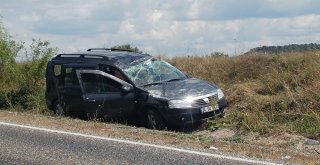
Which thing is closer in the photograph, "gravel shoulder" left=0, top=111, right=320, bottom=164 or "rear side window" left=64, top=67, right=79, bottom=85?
"gravel shoulder" left=0, top=111, right=320, bottom=164

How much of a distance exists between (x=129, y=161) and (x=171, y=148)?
3.56ft

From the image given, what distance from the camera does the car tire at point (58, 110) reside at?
543 inches

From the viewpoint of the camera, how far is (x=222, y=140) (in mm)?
9852

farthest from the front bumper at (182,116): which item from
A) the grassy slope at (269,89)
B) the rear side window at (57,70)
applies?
the rear side window at (57,70)

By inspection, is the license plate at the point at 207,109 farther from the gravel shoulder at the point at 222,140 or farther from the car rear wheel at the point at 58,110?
the car rear wheel at the point at 58,110

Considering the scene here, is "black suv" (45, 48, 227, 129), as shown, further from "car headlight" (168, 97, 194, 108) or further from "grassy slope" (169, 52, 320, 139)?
"grassy slope" (169, 52, 320, 139)

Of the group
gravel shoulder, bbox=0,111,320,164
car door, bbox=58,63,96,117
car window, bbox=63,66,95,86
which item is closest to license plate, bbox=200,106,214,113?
gravel shoulder, bbox=0,111,320,164

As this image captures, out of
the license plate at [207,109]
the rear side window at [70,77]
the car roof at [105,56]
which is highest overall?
the car roof at [105,56]

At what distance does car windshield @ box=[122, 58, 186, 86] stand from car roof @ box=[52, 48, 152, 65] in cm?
23

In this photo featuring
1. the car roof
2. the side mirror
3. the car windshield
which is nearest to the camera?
the side mirror

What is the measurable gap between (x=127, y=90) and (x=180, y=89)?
4.00 ft

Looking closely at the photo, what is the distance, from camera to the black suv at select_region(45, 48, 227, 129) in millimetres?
11375

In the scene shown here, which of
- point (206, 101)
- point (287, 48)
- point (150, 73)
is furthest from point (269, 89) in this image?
point (287, 48)

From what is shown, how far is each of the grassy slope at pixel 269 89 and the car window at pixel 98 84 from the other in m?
2.38
